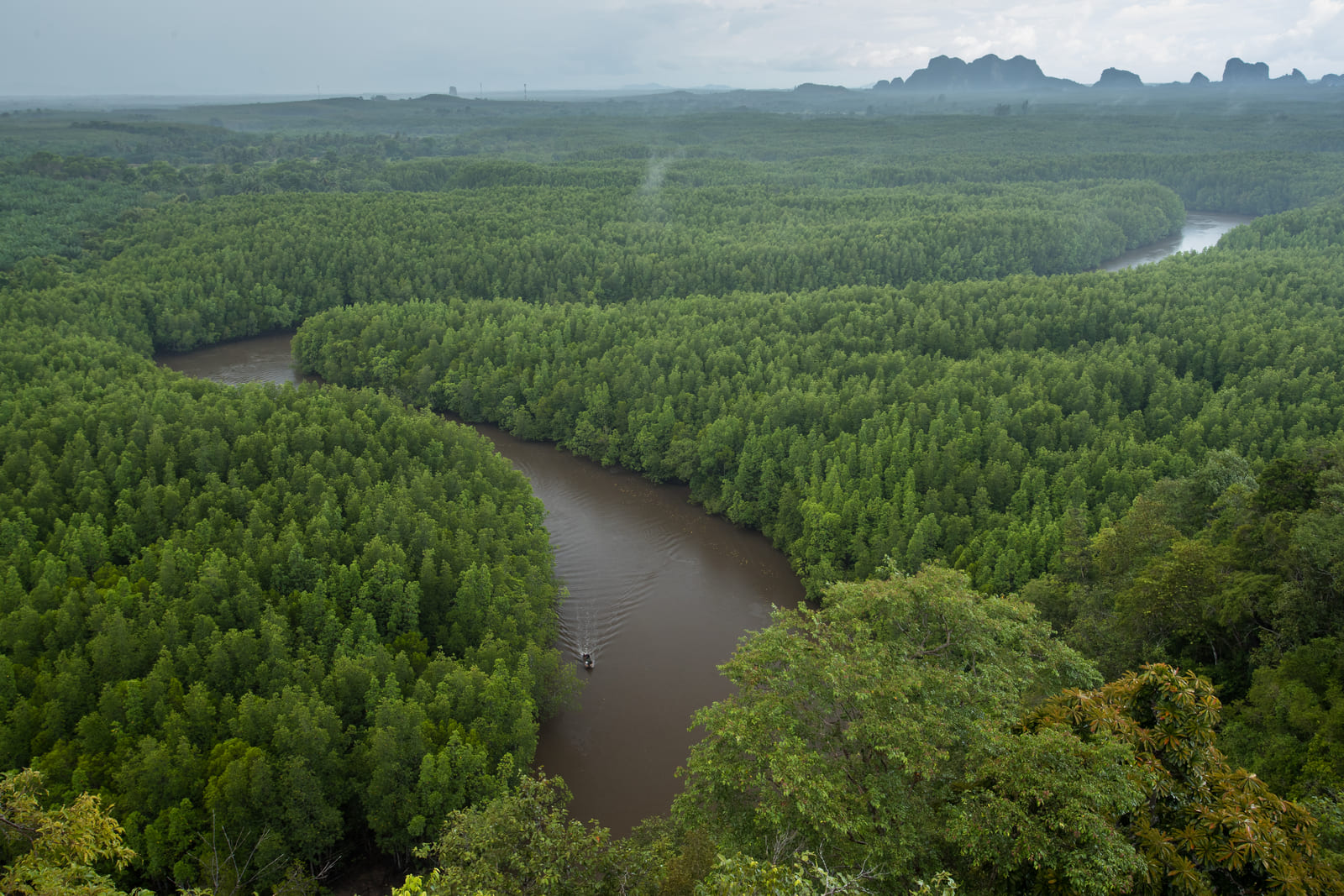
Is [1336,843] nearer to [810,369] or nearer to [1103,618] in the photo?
[1103,618]

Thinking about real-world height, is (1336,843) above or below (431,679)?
above

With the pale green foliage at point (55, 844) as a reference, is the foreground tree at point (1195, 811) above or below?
below

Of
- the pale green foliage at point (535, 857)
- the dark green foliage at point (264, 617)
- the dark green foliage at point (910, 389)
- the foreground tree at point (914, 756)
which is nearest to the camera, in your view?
the foreground tree at point (914, 756)

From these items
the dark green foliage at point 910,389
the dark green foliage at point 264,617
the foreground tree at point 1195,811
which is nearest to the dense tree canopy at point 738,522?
the foreground tree at point 1195,811

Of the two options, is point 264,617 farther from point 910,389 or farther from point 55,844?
point 910,389

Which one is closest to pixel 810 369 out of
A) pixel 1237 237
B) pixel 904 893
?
pixel 904 893

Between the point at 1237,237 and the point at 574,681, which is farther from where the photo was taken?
the point at 1237,237

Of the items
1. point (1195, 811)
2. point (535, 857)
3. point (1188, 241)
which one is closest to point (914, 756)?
point (1195, 811)

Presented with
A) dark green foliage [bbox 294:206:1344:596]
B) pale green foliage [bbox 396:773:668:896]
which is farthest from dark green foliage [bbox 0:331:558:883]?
dark green foliage [bbox 294:206:1344:596]

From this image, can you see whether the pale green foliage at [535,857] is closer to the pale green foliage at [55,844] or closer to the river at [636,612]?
the pale green foliage at [55,844]
